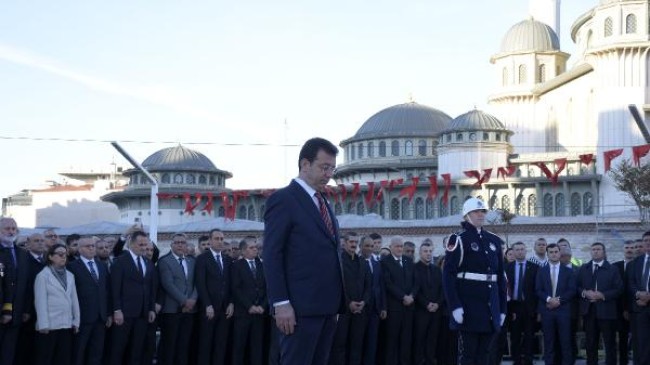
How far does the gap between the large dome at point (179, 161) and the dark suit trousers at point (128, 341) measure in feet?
245

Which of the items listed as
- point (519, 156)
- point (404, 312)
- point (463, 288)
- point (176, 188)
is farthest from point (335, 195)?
point (463, 288)

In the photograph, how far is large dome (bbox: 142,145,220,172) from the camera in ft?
293

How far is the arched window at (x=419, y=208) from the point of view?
74.3m

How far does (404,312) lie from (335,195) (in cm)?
5516

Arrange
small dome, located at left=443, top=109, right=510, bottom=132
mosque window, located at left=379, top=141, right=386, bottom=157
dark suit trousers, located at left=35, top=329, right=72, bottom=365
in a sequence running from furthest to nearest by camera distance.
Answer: mosque window, located at left=379, top=141, right=386, bottom=157 < small dome, located at left=443, top=109, right=510, bottom=132 < dark suit trousers, located at left=35, top=329, right=72, bottom=365

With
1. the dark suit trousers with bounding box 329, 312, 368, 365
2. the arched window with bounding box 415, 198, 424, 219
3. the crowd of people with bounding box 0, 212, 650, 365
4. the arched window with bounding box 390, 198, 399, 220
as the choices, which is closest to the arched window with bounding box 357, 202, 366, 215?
the arched window with bounding box 390, 198, 399, 220

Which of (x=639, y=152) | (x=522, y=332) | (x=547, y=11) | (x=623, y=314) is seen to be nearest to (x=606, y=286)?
(x=623, y=314)

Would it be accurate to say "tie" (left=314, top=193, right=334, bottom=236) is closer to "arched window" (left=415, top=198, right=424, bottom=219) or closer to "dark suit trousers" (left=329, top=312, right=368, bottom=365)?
"dark suit trousers" (left=329, top=312, right=368, bottom=365)

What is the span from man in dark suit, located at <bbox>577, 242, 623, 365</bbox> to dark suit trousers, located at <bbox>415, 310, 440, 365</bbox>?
2.51 metres

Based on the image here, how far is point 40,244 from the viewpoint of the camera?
47.9ft

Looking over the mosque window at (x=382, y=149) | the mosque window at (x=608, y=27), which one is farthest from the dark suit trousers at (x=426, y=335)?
the mosque window at (x=382, y=149)

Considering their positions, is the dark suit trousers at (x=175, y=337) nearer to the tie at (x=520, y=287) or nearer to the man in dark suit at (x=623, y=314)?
the tie at (x=520, y=287)

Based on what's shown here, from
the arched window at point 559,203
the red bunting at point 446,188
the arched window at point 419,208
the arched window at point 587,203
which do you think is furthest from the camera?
the arched window at point 419,208

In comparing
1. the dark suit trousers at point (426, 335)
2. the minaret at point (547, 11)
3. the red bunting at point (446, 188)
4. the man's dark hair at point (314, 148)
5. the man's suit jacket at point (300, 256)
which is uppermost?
the minaret at point (547, 11)
